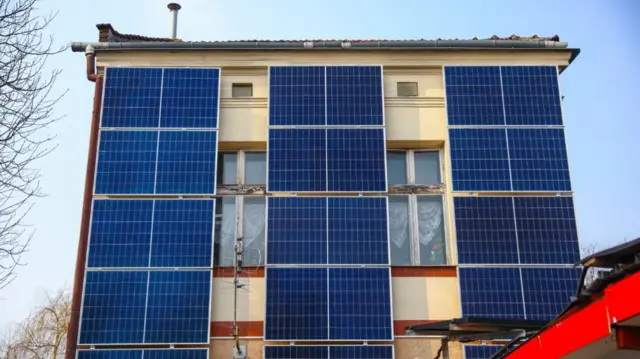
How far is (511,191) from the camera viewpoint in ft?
51.8

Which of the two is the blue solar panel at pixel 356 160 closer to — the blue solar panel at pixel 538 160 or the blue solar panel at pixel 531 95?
the blue solar panel at pixel 538 160

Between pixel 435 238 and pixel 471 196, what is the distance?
1176 millimetres

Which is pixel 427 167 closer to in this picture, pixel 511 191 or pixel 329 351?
pixel 511 191

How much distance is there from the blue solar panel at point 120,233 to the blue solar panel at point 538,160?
Answer: 7.78 metres

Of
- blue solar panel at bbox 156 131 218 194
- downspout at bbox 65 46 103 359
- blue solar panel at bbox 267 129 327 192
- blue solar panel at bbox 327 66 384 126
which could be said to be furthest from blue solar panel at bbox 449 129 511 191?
downspout at bbox 65 46 103 359

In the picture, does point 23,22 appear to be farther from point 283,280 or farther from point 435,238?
point 435,238

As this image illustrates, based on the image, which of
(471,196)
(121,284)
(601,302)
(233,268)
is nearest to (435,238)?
(471,196)

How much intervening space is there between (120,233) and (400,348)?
6127mm

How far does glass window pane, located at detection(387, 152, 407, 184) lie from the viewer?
16.5m

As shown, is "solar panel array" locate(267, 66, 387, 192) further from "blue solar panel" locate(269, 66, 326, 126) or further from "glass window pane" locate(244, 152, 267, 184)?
"glass window pane" locate(244, 152, 267, 184)

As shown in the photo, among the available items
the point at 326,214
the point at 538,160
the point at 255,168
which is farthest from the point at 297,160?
the point at 538,160

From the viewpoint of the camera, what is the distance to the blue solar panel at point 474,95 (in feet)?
53.7

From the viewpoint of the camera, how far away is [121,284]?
49.2 ft

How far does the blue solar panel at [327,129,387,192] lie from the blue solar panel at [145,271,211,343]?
3.38m
